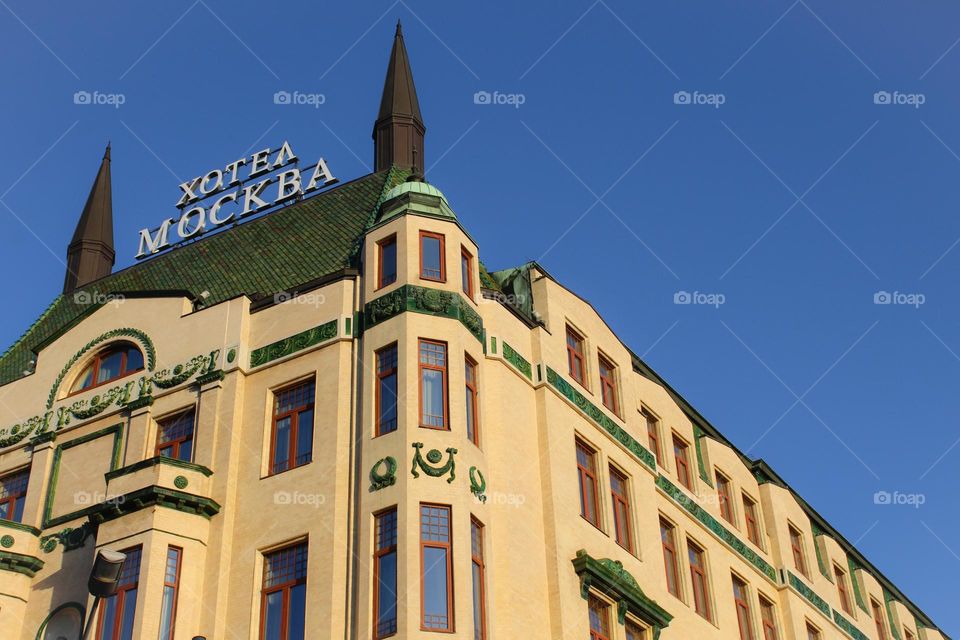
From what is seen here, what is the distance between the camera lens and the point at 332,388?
39.8 meters

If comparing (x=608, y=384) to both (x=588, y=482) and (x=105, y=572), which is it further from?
(x=105, y=572)

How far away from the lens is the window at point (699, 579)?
47875 mm

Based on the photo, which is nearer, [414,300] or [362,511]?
[362,511]

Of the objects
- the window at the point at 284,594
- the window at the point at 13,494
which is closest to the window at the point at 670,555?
the window at the point at 284,594

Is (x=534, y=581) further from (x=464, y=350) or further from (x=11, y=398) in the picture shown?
(x=11, y=398)

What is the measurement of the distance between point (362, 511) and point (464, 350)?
18.5 feet

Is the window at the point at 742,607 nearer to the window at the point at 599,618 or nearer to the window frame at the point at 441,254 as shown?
the window at the point at 599,618

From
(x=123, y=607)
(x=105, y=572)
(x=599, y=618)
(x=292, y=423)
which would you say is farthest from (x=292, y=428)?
(x=105, y=572)

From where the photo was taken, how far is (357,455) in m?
38.1

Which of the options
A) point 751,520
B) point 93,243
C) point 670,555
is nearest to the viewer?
point 670,555

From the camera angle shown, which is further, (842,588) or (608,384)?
(842,588)

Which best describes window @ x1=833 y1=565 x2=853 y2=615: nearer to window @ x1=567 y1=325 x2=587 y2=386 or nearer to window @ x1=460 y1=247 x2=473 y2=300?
window @ x1=567 y1=325 x2=587 y2=386

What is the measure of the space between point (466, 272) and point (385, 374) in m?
4.84

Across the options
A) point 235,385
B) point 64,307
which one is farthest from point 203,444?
point 64,307
